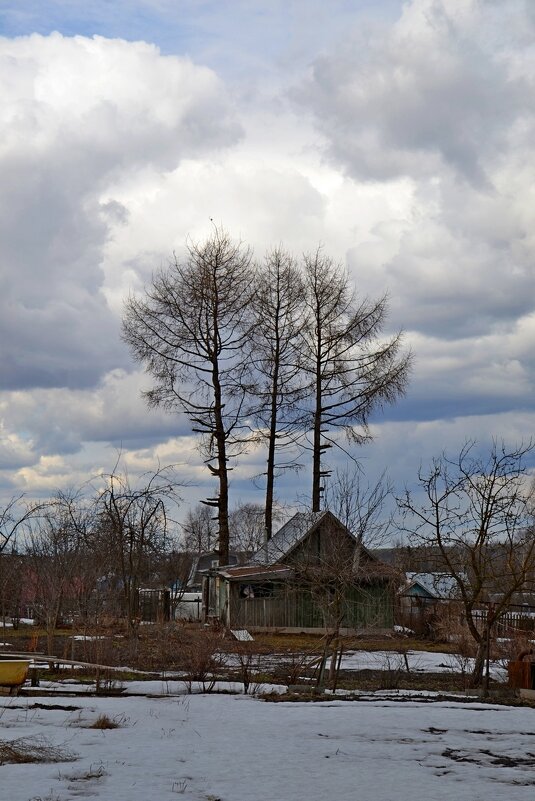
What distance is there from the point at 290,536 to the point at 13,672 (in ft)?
69.5

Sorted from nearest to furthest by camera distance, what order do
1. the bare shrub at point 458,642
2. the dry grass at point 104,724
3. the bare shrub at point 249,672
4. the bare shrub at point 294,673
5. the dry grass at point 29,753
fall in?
1. the dry grass at point 29,753
2. the dry grass at point 104,724
3. the bare shrub at point 249,672
4. the bare shrub at point 294,673
5. the bare shrub at point 458,642

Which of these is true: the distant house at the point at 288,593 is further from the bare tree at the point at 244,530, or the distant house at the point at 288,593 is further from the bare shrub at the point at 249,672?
the bare tree at the point at 244,530

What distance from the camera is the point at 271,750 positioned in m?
10.9

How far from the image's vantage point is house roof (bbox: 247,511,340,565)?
115ft

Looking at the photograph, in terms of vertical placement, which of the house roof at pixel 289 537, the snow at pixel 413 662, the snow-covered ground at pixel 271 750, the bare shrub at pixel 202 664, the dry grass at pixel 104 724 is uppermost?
the house roof at pixel 289 537

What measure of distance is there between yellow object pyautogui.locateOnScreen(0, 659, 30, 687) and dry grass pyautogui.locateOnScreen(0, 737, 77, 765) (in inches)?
184

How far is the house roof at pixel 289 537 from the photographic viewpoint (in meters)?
35.1

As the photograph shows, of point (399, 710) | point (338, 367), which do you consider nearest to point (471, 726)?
point (399, 710)

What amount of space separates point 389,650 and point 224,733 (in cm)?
1475

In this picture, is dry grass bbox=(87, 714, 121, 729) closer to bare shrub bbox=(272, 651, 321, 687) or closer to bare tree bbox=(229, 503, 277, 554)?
bare shrub bbox=(272, 651, 321, 687)

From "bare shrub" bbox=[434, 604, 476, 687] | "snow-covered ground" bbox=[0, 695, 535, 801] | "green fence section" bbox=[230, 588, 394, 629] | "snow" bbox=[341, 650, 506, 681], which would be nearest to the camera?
"snow-covered ground" bbox=[0, 695, 535, 801]

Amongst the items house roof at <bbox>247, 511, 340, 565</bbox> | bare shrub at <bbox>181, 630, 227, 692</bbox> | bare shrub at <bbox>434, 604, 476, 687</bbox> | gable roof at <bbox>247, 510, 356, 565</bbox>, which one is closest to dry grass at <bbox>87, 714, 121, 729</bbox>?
bare shrub at <bbox>181, 630, 227, 692</bbox>

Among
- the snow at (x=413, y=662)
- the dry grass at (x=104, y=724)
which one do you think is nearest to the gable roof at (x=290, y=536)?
the snow at (x=413, y=662)

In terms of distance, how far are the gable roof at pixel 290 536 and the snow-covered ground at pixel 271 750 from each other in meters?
19.4
